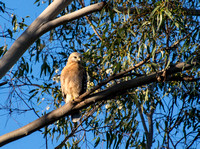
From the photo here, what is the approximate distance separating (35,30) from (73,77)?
112cm

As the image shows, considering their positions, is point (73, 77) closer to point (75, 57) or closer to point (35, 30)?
point (75, 57)

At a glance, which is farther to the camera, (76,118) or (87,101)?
(76,118)

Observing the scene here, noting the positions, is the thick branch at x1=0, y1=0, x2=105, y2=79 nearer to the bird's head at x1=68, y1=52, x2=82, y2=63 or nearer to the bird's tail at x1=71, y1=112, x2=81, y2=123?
the bird's head at x1=68, y1=52, x2=82, y2=63

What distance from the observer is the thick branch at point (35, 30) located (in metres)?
2.84

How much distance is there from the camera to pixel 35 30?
301 cm

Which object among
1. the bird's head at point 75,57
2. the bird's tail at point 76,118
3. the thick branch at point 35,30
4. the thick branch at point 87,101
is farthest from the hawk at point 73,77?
the thick branch at point 87,101

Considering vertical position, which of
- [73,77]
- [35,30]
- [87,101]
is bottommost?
[87,101]

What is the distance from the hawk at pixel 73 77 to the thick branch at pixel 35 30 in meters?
0.86

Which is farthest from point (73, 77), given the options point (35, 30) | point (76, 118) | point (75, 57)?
point (35, 30)

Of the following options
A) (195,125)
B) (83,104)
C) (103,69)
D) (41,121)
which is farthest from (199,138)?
(41,121)

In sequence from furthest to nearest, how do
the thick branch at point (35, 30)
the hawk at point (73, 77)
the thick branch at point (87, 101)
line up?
the hawk at point (73, 77) → the thick branch at point (35, 30) → the thick branch at point (87, 101)

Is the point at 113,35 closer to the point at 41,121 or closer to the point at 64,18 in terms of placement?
the point at 64,18

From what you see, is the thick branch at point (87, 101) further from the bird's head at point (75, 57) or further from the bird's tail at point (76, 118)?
the bird's head at point (75, 57)

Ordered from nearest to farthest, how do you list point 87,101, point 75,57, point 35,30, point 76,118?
point 87,101
point 35,30
point 76,118
point 75,57
